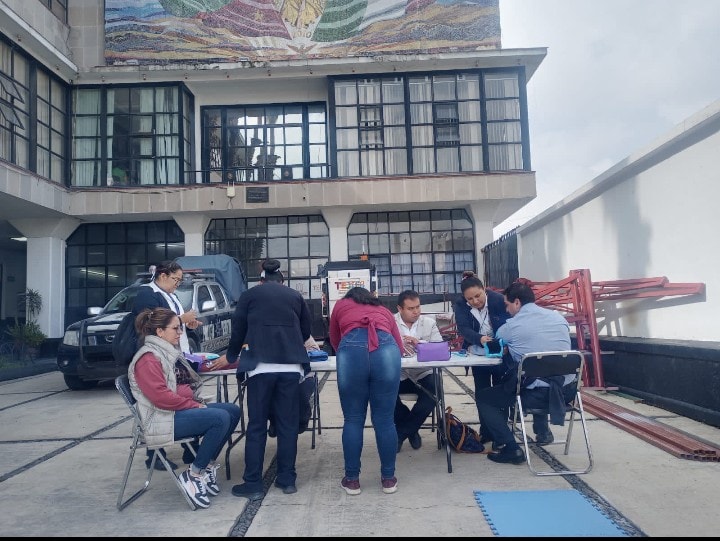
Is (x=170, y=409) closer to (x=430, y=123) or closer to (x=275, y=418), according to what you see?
(x=275, y=418)

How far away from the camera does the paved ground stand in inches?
138

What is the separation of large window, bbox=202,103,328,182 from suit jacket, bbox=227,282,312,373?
13.9 metres

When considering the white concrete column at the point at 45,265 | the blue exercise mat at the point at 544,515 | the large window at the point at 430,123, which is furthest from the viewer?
the large window at the point at 430,123

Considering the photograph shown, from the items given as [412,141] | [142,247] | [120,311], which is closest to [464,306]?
[120,311]

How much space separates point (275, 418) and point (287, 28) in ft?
50.6

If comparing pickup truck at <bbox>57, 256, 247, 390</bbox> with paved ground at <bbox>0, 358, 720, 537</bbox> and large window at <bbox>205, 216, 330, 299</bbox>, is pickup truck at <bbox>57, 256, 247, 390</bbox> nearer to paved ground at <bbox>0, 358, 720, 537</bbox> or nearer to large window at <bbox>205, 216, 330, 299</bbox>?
paved ground at <bbox>0, 358, 720, 537</bbox>

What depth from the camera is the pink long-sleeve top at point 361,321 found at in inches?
160

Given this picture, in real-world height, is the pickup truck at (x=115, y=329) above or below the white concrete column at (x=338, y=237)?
below

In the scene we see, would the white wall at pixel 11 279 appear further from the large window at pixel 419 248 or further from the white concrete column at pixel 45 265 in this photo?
the large window at pixel 419 248

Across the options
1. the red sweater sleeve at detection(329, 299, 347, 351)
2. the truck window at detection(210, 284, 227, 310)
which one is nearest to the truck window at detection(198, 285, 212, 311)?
the truck window at detection(210, 284, 227, 310)

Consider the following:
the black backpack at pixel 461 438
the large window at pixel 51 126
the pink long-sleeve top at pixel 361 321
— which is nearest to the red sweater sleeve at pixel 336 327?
the pink long-sleeve top at pixel 361 321

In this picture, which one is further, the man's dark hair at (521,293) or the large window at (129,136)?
the large window at (129,136)

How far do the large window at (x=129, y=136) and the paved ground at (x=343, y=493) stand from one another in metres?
11.7

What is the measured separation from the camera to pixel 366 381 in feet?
13.2
